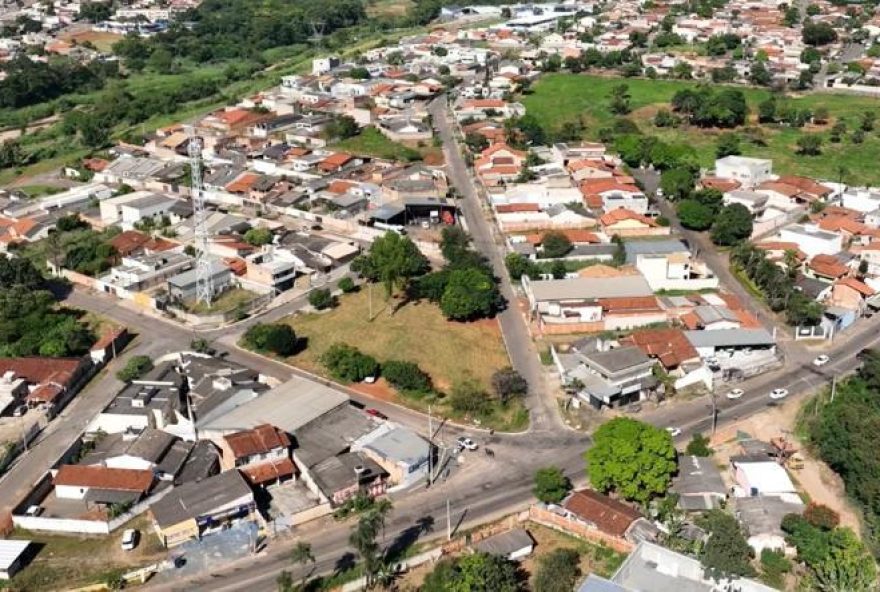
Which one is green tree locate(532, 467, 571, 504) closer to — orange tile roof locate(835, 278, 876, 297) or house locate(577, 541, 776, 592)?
house locate(577, 541, 776, 592)

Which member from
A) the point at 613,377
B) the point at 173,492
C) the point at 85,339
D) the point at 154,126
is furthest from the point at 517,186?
the point at 154,126

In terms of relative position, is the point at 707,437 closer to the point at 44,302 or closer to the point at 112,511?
the point at 112,511

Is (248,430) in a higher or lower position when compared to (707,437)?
higher

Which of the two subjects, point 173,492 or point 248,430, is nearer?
point 173,492

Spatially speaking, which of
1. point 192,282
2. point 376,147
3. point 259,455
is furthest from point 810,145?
point 259,455

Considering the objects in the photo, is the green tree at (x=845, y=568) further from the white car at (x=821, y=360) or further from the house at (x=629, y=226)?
the house at (x=629, y=226)

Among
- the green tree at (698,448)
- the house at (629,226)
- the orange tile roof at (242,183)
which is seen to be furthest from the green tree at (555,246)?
the orange tile roof at (242,183)
